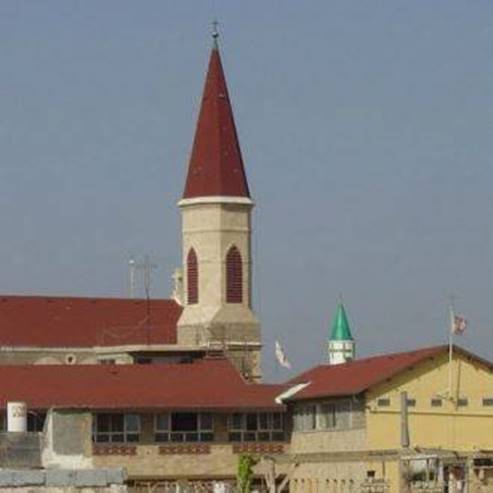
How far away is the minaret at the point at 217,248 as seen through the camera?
9056 centimetres

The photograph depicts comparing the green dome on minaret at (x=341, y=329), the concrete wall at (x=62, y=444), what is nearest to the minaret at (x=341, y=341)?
the green dome on minaret at (x=341, y=329)

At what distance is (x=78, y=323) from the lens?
89.1 m

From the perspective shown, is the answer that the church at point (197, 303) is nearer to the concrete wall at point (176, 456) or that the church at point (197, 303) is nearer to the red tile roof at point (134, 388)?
the red tile roof at point (134, 388)

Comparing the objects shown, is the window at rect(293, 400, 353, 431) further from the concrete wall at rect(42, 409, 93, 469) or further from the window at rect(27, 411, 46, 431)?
the concrete wall at rect(42, 409, 93, 469)

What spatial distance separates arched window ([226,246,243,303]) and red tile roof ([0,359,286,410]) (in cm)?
1841

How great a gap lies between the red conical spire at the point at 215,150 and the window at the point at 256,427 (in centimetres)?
2211

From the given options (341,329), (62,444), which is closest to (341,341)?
(341,329)

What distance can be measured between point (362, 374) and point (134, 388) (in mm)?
8641

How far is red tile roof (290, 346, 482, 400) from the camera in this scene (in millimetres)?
65887

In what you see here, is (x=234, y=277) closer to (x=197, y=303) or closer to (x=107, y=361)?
(x=197, y=303)

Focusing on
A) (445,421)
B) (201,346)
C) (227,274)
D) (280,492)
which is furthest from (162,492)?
(227,274)

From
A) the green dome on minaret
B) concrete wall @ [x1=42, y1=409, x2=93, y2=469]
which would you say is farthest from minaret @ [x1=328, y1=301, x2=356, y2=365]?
concrete wall @ [x1=42, y1=409, x2=93, y2=469]

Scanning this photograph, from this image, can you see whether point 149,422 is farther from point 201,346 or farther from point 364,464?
point 201,346

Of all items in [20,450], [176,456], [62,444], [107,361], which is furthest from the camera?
[107,361]
